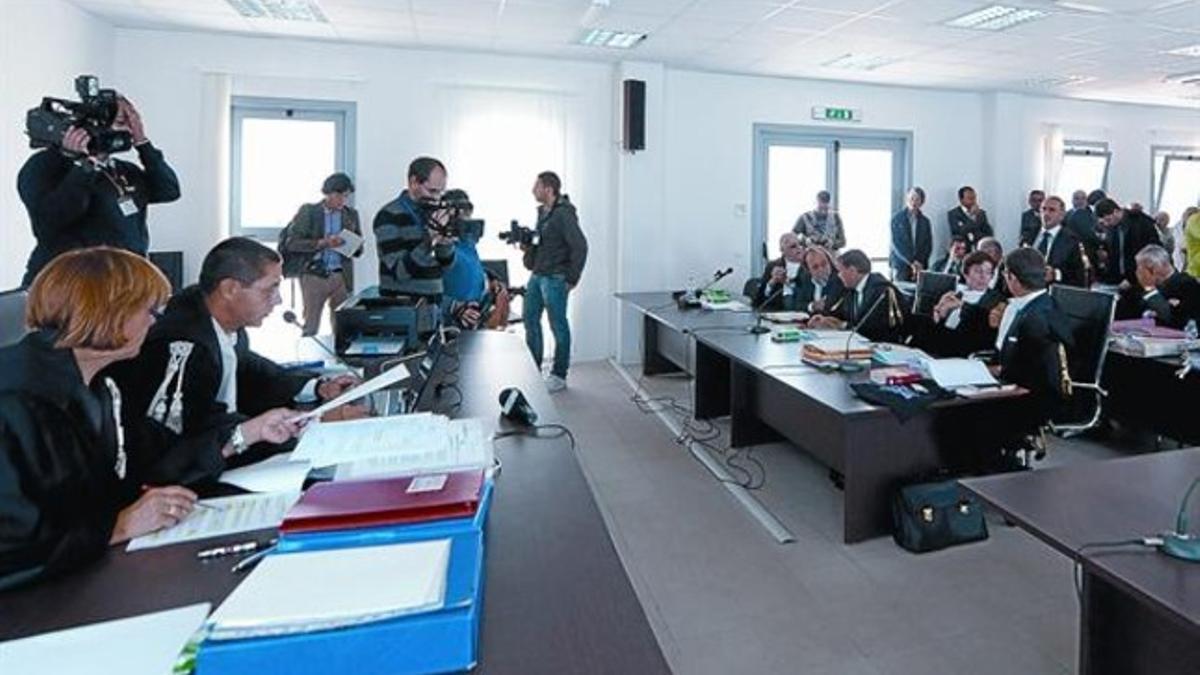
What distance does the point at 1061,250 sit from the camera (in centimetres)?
612

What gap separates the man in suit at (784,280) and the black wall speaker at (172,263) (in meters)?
4.42

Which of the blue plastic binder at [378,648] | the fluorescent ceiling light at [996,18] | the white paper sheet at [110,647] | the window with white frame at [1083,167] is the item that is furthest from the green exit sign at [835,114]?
the white paper sheet at [110,647]

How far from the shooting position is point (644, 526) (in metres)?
3.20

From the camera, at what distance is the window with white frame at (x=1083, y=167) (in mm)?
8375

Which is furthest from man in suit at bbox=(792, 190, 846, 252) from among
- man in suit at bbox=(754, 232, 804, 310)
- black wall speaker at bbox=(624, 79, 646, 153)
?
black wall speaker at bbox=(624, 79, 646, 153)

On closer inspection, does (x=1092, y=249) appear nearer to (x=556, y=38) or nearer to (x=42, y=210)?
(x=556, y=38)

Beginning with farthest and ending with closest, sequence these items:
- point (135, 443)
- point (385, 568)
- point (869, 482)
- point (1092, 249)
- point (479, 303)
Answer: point (1092, 249), point (479, 303), point (869, 482), point (135, 443), point (385, 568)

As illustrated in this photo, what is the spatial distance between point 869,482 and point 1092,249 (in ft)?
19.0

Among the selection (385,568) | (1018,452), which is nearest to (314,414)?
(385,568)

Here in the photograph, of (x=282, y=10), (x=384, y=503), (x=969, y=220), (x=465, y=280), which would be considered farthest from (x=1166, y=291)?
(x=282, y=10)

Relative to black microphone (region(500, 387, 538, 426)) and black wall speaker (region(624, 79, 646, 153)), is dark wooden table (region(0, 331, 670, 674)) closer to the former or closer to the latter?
black microphone (region(500, 387, 538, 426))

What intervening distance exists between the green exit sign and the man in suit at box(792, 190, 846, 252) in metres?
0.74

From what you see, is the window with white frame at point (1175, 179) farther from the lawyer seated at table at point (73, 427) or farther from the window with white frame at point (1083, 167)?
the lawyer seated at table at point (73, 427)

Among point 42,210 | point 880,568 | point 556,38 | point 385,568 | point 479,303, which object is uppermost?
point 556,38
